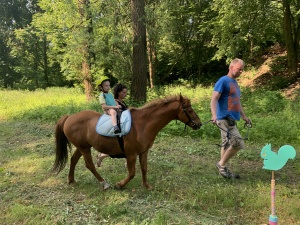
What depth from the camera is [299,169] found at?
5379 mm

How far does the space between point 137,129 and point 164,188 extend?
1.08 metres

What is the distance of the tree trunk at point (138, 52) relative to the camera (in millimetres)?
10938

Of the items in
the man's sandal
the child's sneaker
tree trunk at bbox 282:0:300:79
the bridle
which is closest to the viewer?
the child's sneaker

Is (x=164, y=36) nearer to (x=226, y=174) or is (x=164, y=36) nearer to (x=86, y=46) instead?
(x=86, y=46)

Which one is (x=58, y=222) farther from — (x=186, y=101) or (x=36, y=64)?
(x=36, y=64)

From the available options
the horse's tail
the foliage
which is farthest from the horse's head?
the foliage

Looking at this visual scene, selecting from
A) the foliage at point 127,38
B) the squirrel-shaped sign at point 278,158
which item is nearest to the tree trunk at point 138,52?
the foliage at point 127,38

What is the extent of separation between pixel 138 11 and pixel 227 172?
312 inches

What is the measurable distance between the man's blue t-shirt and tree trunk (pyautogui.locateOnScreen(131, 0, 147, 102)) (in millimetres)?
6437

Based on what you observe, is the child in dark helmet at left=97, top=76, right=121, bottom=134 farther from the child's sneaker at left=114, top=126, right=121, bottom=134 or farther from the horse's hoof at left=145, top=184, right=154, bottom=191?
the horse's hoof at left=145, top=184, right=154, bottom=191

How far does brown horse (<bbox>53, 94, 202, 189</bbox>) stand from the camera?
4.57 m

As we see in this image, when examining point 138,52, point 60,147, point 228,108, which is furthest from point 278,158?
point 138,52

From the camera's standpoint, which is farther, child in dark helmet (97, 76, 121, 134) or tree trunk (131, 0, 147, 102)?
tree trunk (131, 0, 147, 102)

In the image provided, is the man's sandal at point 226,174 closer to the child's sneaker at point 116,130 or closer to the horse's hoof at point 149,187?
the horse's hoof at point 149,187
